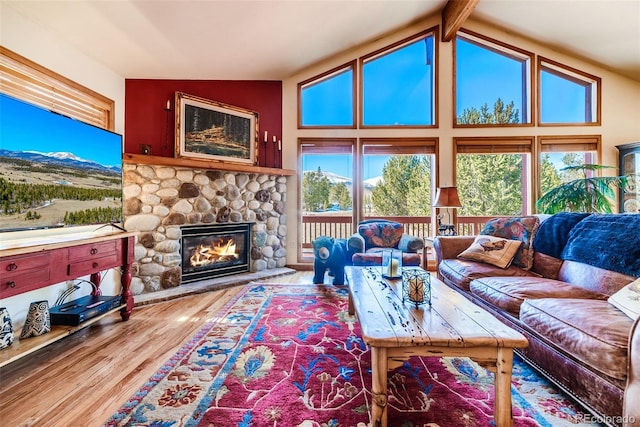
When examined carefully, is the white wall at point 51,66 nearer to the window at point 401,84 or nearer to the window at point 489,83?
Answer: the window at point 401,84

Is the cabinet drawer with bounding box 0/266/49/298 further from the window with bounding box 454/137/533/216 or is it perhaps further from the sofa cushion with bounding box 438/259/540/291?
the window with bounding box 454/137/533/216

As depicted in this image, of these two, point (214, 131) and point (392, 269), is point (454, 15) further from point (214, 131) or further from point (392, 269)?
point (392, 269)

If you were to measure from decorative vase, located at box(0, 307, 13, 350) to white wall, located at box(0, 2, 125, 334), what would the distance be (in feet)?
1.35

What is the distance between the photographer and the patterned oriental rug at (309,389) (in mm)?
1354

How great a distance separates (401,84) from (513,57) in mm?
1860

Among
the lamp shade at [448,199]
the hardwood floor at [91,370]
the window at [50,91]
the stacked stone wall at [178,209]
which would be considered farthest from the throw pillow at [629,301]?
the window at [50,91]

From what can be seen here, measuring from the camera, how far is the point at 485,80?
4.62 m

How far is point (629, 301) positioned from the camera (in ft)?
5.00

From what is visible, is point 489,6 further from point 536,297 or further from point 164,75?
point 164,75

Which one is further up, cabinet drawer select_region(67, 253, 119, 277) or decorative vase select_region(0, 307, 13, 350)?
cabinet drawer select_region(67, 253, 119, 277)

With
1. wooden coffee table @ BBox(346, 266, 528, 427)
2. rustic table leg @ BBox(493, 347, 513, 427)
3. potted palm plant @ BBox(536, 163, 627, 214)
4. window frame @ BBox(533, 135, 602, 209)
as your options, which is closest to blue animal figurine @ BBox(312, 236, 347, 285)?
wooden coffee table @ BBox(346, 266, 528, 427)

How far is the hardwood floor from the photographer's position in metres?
1.41

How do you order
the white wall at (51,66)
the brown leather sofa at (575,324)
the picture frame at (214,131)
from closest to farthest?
1. the brown leather sofa at (575,324)
2. the white wall at (51,66)
3. the picture frame at (214,131)

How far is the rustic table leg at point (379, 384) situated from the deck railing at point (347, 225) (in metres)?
3.46
